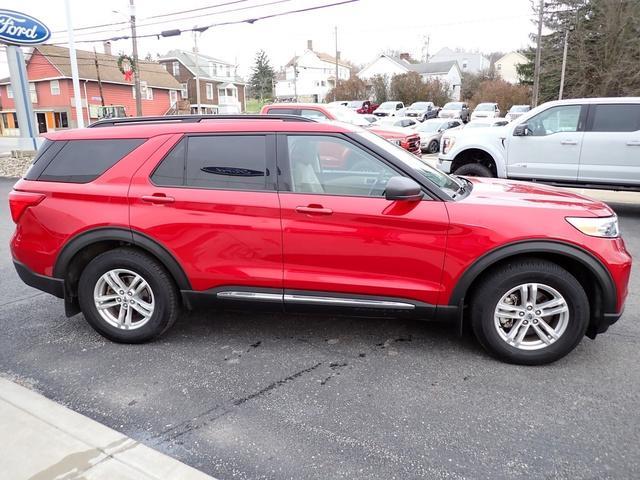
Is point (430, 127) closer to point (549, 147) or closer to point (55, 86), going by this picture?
point (549, 147)

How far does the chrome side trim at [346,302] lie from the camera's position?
3486 mm

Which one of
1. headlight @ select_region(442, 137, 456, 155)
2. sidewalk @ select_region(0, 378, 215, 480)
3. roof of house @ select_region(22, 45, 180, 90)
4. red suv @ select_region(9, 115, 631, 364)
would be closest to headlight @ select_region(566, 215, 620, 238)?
red suv @ select_region(9, 115, 631, 364)

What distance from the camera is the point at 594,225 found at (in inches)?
132

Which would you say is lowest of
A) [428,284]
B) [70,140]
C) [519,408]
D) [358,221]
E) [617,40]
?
[519,408]

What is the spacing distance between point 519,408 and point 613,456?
0.55 meters

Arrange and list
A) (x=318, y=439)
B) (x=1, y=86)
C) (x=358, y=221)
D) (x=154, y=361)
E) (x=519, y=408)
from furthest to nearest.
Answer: (x=1, y=86), (x=154, y=361), (x=358, y=221), (x=519, y=408), (x=318, y=439)

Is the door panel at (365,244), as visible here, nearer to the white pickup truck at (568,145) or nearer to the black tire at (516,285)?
the black tire at (516,285)

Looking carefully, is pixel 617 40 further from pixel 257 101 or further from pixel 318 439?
pixel 257 101

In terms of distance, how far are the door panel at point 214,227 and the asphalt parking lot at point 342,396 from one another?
2.08 ft

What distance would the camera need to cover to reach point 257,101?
92.2 meters

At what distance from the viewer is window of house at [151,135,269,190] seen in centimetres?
365

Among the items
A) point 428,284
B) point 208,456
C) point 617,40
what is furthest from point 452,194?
point 617,40

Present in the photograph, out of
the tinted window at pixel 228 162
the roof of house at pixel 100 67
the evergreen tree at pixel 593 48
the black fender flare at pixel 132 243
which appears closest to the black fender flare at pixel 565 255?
the tinted window at pixel 228 162

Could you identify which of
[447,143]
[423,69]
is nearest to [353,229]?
[447,143]
